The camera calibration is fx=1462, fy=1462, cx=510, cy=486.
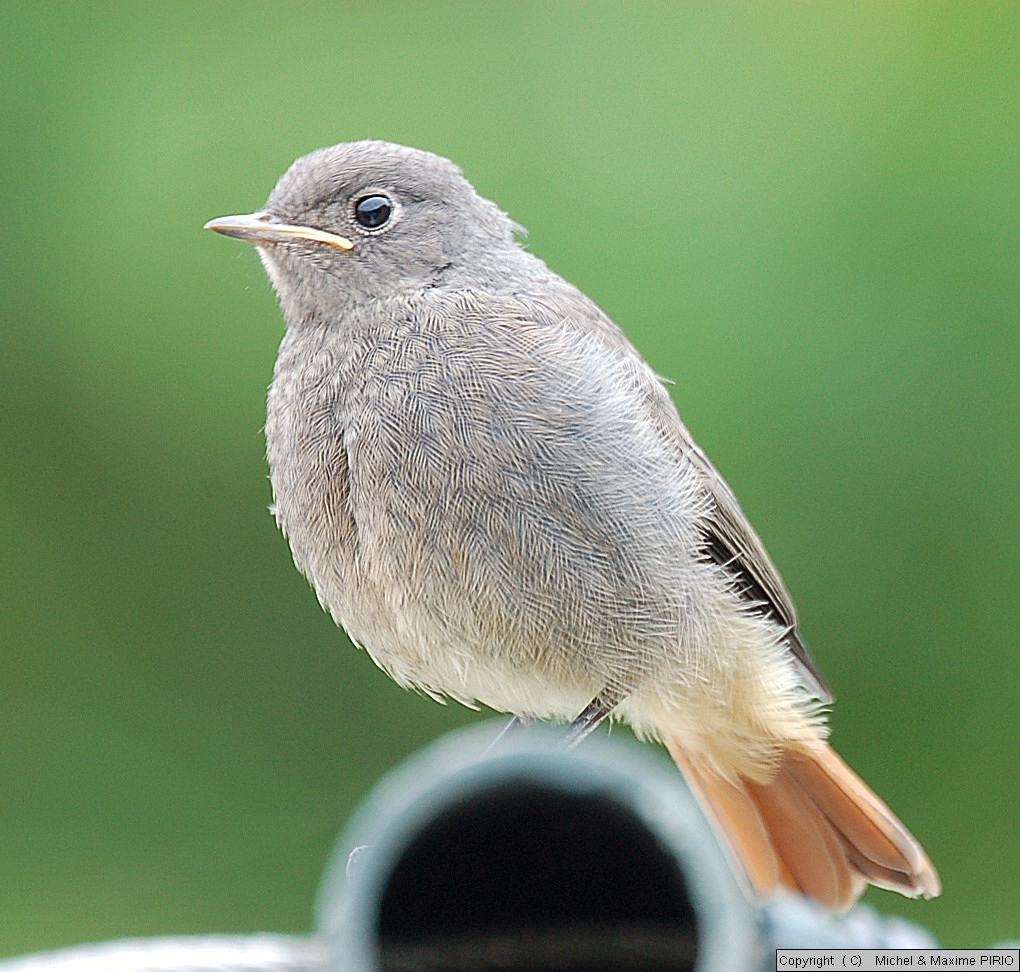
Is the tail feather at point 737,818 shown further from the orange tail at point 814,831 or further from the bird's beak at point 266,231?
the bird's beak at point 266,231

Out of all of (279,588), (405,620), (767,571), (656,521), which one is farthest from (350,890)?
(279,588)

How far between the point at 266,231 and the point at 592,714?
1.32 metres

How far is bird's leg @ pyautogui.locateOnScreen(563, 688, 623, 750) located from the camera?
3.28 metres

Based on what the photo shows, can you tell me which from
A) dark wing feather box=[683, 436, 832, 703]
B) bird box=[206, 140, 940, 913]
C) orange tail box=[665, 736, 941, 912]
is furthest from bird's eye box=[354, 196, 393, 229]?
orange tail box=[665, 736, 941, 912]

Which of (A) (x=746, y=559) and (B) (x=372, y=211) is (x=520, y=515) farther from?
(B) (x=372, y=211)

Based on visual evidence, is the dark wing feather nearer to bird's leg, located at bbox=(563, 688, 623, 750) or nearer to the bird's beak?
bird's leg, located at bbox=(563, 688, 623, 750)

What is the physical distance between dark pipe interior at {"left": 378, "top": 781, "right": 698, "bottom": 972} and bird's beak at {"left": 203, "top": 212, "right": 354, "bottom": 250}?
2.00 meters

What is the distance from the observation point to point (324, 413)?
3.08 meters

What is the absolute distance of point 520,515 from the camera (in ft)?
9.62

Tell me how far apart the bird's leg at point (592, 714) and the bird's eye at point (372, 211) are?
48.0 inches

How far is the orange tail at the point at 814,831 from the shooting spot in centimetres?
348

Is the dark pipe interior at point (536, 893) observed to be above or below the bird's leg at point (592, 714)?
above

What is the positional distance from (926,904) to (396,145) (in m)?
2.35

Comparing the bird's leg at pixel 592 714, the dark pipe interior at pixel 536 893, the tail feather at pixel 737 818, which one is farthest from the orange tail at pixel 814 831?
Answer: the dark pipe interior at pixel 536 893
